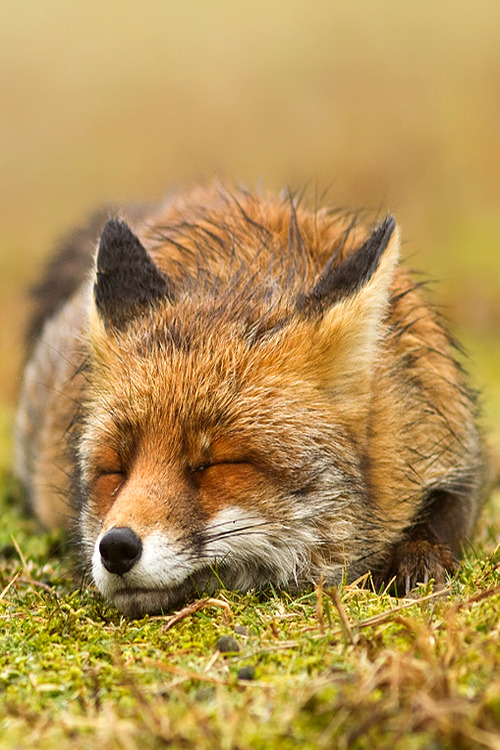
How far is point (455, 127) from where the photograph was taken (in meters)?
25.0

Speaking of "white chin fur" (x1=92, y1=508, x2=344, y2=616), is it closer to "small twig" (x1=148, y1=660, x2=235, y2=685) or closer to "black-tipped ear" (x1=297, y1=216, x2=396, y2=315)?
"small twig" (x1=148, y1=660, x2=235, y2=685)

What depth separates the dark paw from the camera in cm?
502

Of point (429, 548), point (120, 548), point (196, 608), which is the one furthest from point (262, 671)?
point (429, 548)

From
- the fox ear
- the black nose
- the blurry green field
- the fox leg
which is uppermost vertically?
the blurry green field

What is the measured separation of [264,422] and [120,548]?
1.08 meters

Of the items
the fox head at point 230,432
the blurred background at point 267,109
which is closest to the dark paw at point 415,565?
the fox head at point 230,432

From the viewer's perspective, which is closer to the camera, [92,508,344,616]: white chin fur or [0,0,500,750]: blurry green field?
[92,508,344,616]: white chin fur

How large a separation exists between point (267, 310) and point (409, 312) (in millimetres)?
1299

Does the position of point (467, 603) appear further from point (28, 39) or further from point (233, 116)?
point (28, 39)

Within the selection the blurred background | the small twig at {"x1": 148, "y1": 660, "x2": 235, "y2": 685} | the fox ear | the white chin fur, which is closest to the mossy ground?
the small twig at {"x1": 148, "y1": 660, "x2": 235, "y2": 685}

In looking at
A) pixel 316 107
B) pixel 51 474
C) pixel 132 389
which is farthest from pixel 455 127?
pixel 132 389

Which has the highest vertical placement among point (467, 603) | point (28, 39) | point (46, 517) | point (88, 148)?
point (28, 39)

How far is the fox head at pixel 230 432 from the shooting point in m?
4.28

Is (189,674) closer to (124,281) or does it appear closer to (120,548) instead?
(120,548)
